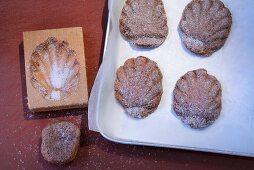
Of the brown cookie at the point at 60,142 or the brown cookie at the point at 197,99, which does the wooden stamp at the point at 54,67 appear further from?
the brown cookie at the point at 197,99

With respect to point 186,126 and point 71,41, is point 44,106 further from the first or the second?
point 186,126

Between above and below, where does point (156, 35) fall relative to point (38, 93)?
above

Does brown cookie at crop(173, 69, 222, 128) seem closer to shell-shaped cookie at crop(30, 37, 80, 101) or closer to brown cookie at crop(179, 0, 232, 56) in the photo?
brown cookie at crop(179, 0, 232, 56)

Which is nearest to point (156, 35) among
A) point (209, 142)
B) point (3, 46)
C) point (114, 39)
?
point (114, 39)

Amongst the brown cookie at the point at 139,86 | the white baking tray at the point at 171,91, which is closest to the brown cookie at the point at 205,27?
the white baking tray at the point at 171,91

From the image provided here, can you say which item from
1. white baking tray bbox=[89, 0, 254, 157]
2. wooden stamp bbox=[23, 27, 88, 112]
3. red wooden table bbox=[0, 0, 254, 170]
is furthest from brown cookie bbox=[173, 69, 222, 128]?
wooden stamp bbox=[23, 27, 88, 112]

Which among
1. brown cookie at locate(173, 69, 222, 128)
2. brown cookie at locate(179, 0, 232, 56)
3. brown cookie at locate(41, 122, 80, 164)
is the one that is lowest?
brown cookie at locate(41, 122, 80, 164)

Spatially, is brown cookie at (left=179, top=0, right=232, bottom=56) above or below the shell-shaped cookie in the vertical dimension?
above
